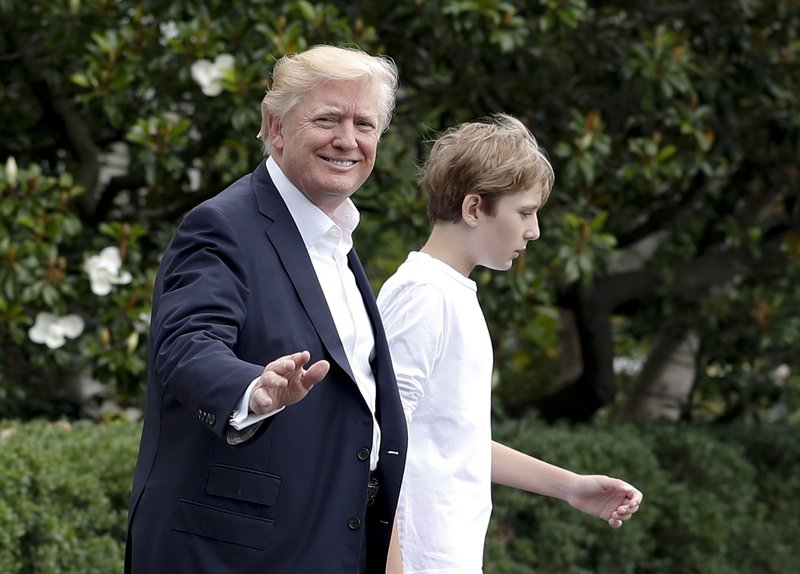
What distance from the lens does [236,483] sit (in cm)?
233

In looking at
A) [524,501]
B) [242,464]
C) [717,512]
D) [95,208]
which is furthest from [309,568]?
[717,512]

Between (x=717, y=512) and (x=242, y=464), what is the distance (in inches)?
203

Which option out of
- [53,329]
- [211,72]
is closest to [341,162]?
[211,72]

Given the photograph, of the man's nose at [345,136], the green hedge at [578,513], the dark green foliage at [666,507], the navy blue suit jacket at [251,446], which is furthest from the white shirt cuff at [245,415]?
the dark green foliage at [666,507]

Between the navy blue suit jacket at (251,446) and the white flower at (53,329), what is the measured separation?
3369mm

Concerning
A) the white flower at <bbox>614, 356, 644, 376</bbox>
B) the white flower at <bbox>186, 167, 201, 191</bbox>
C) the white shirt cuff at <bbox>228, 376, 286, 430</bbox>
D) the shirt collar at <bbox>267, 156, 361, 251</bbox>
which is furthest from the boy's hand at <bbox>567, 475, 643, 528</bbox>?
the white flower at <bbox>614, 356, 644, 376</bbox>

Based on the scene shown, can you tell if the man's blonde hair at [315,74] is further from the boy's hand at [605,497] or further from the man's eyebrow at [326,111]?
the boy's hand at [605,497]

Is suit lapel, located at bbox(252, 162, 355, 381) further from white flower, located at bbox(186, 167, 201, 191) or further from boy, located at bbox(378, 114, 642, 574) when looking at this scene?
white flower, located at bbox(186, 167, 201, 191)

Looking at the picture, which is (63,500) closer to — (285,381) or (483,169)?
(483,169)

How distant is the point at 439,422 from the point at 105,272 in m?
3.08

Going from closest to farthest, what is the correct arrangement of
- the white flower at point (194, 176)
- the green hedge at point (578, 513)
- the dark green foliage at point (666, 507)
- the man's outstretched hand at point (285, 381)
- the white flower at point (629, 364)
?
the man's outstretched hand at point (285, 381), the green hedge at point (578, 513), the dark green foliage at point (666, 507), the white flower at point (194, 176), the white flower at point (629, 364)

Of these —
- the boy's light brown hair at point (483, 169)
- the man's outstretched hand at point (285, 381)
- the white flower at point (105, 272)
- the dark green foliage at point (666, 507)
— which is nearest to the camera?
the man's outstretched hand at point (285, 381)

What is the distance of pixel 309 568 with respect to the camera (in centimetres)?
238

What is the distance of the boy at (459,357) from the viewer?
2.88 m
